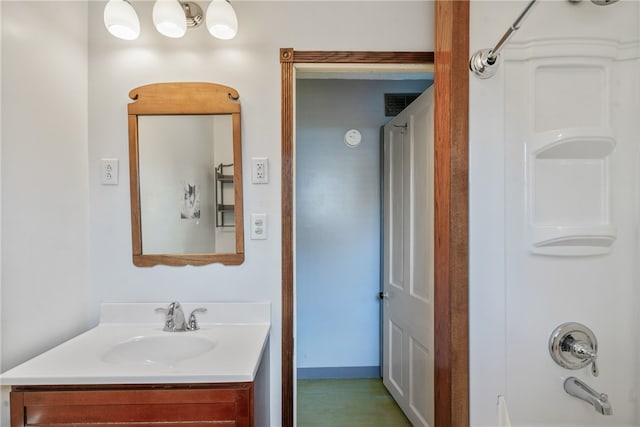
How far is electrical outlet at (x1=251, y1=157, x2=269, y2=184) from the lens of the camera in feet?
4.57

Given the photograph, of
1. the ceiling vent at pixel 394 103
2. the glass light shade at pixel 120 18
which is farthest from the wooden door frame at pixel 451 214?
the glass light shade at pixel 120 18

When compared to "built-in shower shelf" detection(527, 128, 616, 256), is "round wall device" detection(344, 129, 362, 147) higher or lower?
higher

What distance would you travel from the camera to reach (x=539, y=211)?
1.09 meters

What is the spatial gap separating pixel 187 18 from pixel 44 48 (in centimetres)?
57

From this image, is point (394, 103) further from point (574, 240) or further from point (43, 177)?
point (43, 177)

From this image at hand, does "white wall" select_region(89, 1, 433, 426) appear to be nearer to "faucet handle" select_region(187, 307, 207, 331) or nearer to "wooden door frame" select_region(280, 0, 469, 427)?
"faucet handle" select_region(187, 307, 207, 331)

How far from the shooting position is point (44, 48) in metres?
1.17

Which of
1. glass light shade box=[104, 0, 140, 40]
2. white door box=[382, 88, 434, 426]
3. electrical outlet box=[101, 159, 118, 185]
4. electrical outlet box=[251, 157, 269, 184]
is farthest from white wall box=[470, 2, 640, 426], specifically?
electrical outlet box=[101, 159, 118, 185]

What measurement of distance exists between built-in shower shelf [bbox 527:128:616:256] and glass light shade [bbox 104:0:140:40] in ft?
5.51

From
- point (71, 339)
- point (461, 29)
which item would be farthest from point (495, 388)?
point (71, 339)

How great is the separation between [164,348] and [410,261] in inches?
52.6

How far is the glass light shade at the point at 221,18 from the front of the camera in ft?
4.07

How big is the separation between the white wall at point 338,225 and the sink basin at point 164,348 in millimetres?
1125

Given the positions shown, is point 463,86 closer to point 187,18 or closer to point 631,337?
point 631,337
